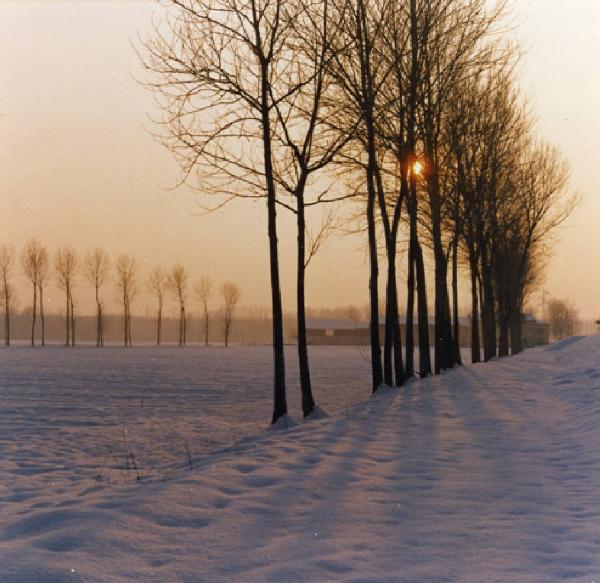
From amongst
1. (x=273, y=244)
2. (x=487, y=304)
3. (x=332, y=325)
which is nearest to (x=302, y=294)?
(x=273, y=244)

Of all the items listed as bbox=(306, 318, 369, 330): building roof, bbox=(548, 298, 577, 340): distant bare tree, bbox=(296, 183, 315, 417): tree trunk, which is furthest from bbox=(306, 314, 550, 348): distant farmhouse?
bbox=(296, 183, 315, 417): tree trunk

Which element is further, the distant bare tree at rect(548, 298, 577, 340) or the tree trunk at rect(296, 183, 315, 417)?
the distant bare tree at rect(548, 298, 577, 340)

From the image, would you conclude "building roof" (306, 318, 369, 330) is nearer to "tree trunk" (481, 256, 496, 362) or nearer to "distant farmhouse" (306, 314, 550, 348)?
"distant farmhouse" (306, 314, 550, 348)

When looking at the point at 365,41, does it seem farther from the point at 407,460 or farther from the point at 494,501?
the point at 494,501

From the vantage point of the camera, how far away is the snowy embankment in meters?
4.72

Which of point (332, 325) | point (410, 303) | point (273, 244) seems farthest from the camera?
point (332, 325)

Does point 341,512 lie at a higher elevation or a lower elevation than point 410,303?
lower

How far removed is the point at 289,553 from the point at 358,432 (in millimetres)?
5274

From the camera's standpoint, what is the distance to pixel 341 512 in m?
6.10

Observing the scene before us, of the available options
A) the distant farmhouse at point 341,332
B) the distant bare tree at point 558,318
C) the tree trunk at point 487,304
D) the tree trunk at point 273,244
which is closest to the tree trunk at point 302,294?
the tree trunk at point 273,244

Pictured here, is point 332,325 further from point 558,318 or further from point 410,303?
point 410,303

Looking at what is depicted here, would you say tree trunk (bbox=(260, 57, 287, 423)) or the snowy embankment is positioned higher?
tree trunk (bbox=(260, 57, 287, 423))

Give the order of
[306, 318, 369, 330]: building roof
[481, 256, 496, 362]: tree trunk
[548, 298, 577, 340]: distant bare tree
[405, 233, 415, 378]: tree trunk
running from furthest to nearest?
[548, 298, 577, 340]: distant bare tree < [306, 318, 369, 330]: building roof < [481, 256, 496, 362]: tree trunk < [405, 233, 415, 378]: tree trunk

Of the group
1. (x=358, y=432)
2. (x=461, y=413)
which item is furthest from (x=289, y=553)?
(x=461, y=413)
